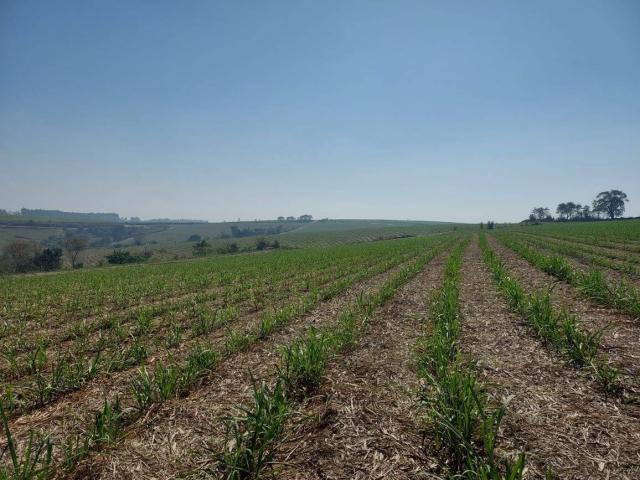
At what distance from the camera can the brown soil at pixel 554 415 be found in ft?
10.2

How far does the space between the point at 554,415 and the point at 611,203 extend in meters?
187

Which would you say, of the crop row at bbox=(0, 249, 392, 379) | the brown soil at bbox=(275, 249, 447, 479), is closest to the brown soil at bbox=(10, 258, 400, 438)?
the crop row at bbox=(0, 249, 392, 379)

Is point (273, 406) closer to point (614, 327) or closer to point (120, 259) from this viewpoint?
point (614, 327)

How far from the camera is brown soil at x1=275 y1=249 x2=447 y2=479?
10.5ft

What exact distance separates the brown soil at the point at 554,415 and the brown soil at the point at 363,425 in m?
1.05

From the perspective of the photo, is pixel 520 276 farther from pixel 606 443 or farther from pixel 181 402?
pixel 181 402

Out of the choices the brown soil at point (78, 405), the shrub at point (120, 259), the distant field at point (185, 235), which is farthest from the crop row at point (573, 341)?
the distant field at point (185, 235)

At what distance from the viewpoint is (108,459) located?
3309mm

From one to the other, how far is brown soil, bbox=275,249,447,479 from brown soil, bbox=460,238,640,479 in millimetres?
1048

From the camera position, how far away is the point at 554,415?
3.94 meters

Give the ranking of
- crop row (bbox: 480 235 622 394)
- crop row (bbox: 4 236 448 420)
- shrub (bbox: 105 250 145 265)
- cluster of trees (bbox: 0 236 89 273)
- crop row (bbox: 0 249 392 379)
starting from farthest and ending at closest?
shrub (bbox: 105 250 145 265) → cluster of trees (bbox: 0 236 89 273) → crop row (bbox: 0 249 392 379) → crop row (bbox: 4 236 448 420) → crop row (bbox: 480 235 622 394)

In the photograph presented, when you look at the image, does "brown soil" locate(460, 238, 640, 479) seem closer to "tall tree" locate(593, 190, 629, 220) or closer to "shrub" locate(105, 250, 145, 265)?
"shrub" locate(105, 250, 145, 265)

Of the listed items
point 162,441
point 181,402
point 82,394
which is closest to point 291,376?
point 181,402

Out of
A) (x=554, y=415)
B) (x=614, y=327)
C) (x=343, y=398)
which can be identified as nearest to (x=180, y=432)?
(x=343, y=398)
